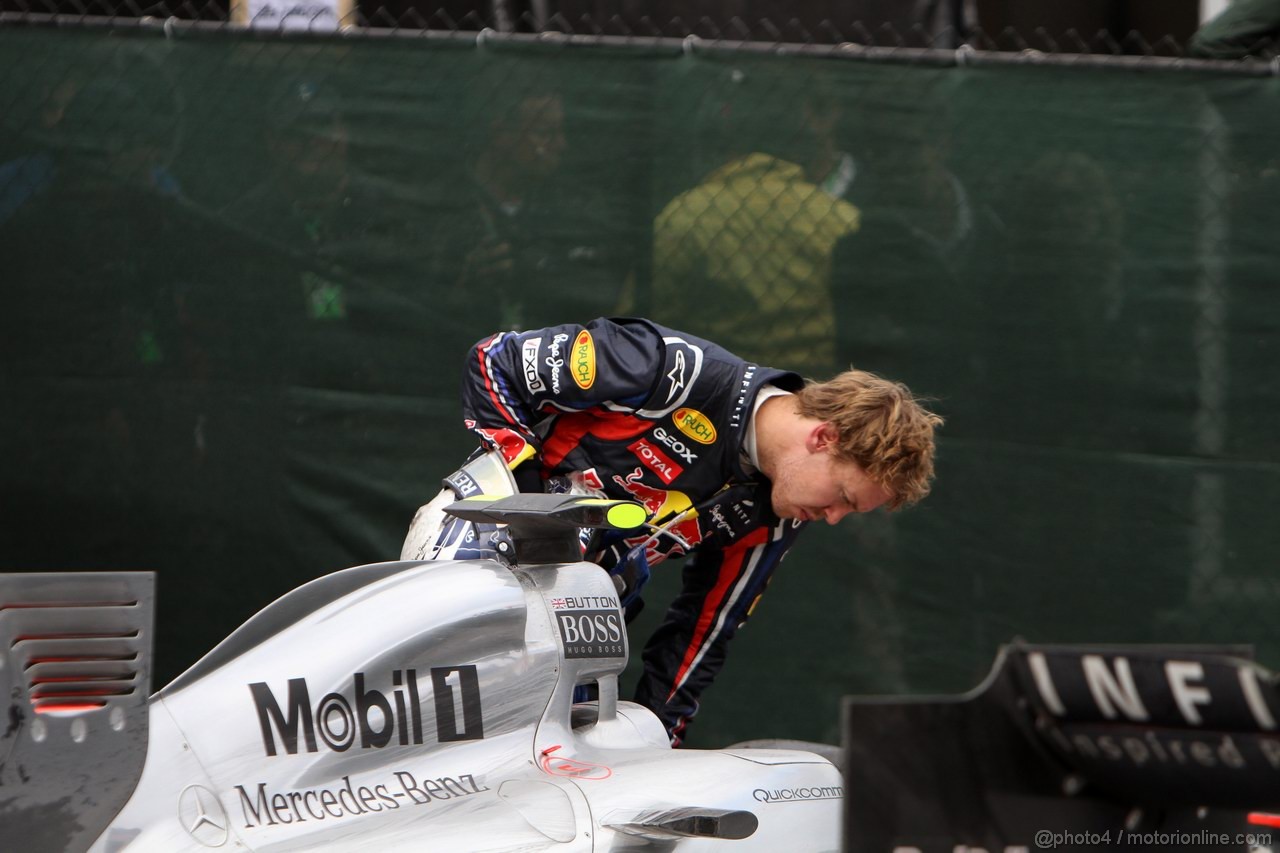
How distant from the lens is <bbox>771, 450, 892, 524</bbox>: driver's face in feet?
9.43

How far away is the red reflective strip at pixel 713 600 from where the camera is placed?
3.35 meters

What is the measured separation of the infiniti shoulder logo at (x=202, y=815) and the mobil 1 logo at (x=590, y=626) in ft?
2.20

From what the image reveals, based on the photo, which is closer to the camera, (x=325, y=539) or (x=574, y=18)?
(x=325, y=539)

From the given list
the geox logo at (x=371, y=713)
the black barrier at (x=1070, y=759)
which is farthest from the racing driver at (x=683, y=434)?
the black barrier at (x=1070, y=759)

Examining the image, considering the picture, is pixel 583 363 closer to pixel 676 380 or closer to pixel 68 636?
pixel 676 380

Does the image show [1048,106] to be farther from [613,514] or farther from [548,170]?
[613,514]

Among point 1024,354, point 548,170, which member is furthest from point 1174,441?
point 548,170

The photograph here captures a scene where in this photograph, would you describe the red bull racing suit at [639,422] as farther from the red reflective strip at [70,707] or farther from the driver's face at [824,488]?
the red reflective strip at [70,707]

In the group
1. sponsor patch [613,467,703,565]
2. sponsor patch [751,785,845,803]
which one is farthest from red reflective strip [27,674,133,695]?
sponsor patch [613,467,703,565]

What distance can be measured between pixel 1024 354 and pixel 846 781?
2.89 metres

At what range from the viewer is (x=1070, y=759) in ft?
5.21

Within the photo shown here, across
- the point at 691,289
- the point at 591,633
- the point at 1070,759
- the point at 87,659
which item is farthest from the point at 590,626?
the point at 691,289

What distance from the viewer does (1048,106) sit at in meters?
4.26

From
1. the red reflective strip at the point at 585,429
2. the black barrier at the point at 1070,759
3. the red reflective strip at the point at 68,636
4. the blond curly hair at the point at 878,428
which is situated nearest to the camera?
the black barrier at the point at 1070,759
